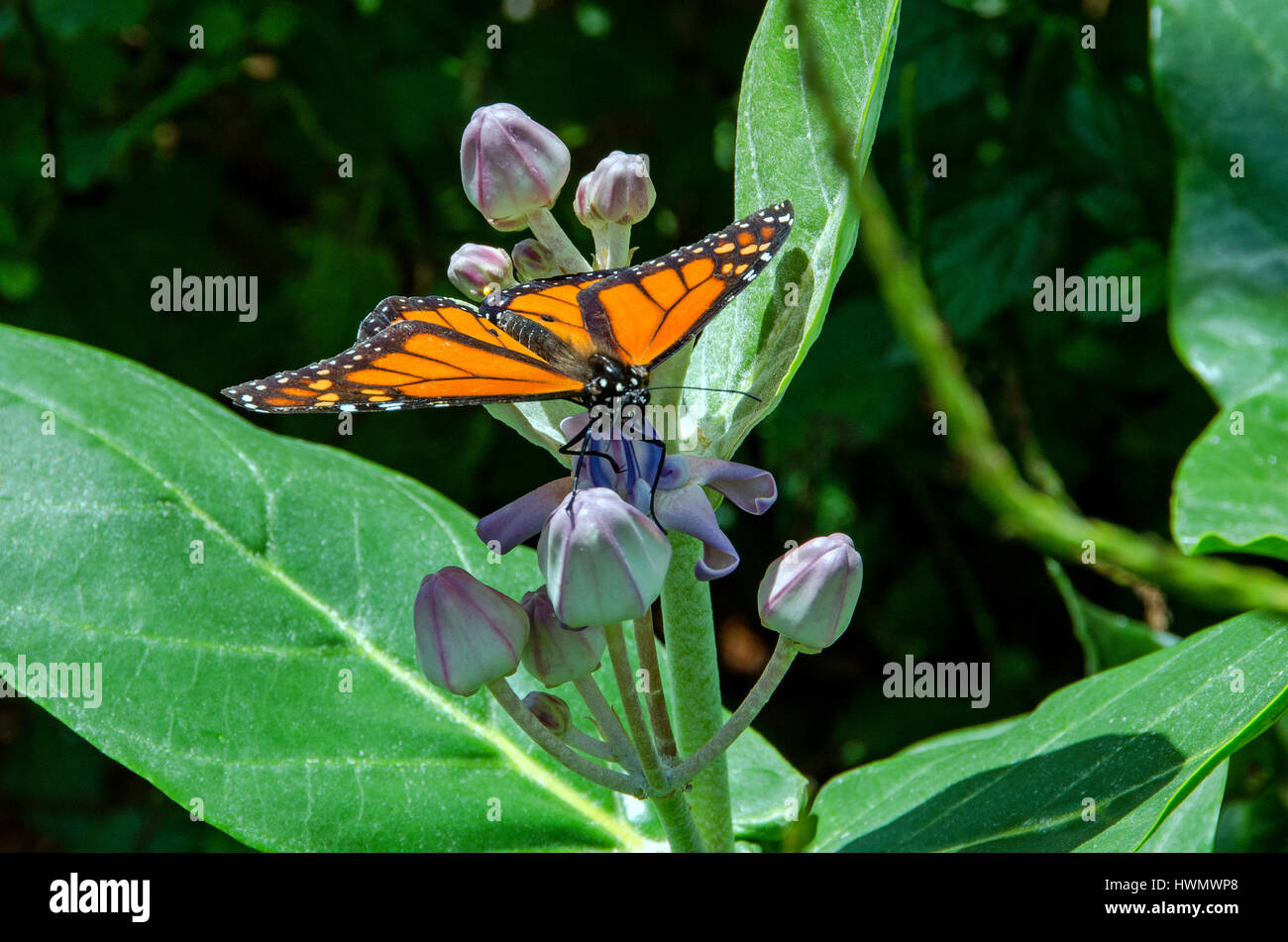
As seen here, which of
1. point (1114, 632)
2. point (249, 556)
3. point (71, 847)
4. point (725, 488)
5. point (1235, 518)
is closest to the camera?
point (725, 488)

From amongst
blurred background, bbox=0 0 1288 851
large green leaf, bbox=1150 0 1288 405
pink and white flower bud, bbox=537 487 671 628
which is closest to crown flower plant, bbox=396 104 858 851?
pink and white flower bud, bbox=537 487 671 628

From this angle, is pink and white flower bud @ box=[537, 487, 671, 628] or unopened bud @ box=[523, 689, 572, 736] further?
unopened bud @ box=[523, 689, 572, 736]

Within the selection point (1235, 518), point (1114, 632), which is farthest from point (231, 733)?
point (1114, 632)

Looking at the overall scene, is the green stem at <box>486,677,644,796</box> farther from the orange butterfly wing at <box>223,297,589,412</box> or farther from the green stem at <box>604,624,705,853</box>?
the orange butterfly wing at <box>223,297,589,412</box>

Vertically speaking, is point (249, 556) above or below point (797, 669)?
above

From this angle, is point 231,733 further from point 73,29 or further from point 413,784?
point 73,29

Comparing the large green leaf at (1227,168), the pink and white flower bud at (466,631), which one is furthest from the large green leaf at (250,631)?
the large green leaf at (1227,168)

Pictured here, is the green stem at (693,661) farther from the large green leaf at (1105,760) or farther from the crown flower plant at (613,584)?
the large green leaf at (1105,760)
